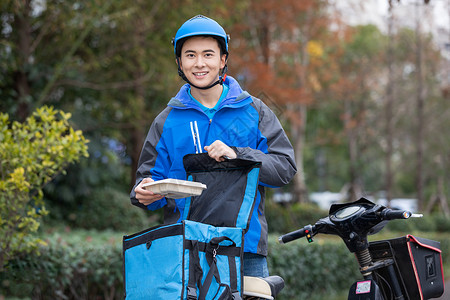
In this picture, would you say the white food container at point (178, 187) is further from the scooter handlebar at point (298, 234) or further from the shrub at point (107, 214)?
the shrub at point (107, 214)

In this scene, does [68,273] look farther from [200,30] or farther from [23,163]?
[200,30]

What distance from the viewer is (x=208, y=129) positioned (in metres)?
2.67

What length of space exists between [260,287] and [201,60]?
112 centimetres

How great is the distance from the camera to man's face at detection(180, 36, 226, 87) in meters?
2.71

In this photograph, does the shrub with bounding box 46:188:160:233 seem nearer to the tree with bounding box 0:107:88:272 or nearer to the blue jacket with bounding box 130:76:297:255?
the tree with bounding box 0:107:88:272

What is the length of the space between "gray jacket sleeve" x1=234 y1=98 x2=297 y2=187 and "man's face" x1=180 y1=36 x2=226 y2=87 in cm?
26

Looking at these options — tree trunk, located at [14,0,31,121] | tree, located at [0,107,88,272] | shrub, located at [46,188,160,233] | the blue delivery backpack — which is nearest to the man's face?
the blue delivery backpack

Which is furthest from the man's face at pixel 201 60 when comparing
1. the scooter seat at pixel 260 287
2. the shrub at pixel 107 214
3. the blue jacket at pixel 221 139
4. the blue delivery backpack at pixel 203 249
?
the shrub at pixel 107 214

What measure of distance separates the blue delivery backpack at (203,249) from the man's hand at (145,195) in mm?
201

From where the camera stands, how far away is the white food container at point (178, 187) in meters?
2.19

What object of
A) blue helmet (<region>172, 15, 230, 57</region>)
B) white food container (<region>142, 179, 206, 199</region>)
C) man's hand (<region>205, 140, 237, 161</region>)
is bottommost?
white food container (<region>142, 179, 206, 199</region>)

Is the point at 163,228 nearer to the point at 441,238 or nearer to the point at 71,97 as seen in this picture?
the point at 71,97

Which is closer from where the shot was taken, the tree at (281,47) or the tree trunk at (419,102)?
the tree at (281,47)

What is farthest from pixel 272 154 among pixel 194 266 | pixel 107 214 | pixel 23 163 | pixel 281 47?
pixel 281 47
